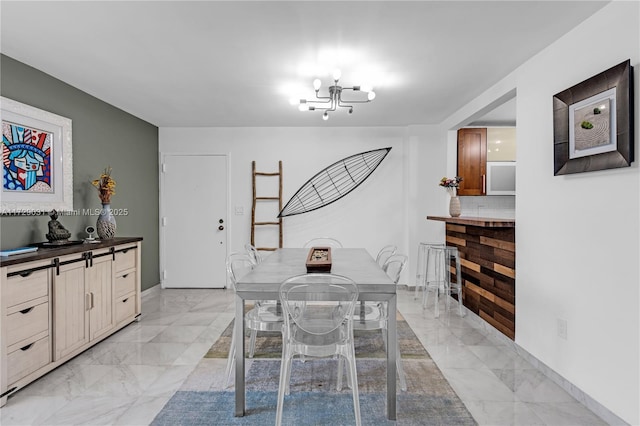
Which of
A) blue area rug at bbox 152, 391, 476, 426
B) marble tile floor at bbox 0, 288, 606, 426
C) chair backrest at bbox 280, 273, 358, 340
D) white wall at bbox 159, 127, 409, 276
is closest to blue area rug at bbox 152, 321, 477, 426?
blue area rug at bbox 152, 391, 476, 426

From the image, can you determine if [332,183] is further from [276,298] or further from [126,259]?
[276,298]

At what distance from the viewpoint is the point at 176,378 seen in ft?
8.41

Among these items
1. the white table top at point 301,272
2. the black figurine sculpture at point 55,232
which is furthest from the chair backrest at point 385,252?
the black figurine sculpture at point 55,232

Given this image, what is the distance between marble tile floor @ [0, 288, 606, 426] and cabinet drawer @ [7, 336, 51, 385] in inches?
4.9

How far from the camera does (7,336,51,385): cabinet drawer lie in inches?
90.0

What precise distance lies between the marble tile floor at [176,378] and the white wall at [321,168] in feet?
5.45

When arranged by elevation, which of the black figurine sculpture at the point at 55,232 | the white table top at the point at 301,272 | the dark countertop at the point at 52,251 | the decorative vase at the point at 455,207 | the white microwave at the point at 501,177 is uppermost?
the white microwave at the point at 501,177

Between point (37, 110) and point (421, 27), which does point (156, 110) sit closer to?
point (37, 110)

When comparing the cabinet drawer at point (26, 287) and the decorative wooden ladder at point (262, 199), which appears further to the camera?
the decorative wooden ladder at point (262, 199)

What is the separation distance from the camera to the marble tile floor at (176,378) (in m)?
2.11

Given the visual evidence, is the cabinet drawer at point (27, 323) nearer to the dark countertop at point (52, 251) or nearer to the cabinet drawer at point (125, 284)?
the dark countertop at point (52, 251)

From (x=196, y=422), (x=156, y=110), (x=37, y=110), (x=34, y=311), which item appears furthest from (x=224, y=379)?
(x=156, y=110)

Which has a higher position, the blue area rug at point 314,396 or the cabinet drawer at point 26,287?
the cabinet drawer at point 26,287

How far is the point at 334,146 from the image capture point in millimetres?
5254
